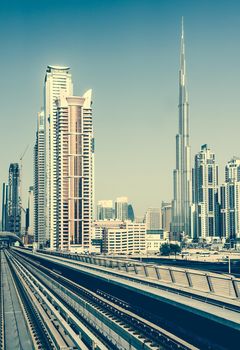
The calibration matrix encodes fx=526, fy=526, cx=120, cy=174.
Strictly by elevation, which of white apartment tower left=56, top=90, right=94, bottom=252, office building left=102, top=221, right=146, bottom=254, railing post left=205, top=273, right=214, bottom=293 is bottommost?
office building left=102, top=221, right=146, bottom=254

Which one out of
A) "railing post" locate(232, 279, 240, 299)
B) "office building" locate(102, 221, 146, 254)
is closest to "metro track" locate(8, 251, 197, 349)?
"railing post" locate(232, 279, 240, 299)

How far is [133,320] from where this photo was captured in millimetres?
28391

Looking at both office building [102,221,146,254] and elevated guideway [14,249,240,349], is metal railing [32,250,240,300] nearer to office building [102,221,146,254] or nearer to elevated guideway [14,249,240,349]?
elevated guideway [14,249,240,349]

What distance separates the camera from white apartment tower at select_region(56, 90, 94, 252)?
538 feet

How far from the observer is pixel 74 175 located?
168 m

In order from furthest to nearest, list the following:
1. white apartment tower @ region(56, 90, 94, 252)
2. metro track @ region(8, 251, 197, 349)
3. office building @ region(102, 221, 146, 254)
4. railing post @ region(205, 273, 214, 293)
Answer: office building @ region(102, 221, 146, 254) < white apartment tower @ region(56, 90, 94, 252) < metro track @ region(8, 251, 197, 349) < railing post @ region(205, 273, 214, 293)

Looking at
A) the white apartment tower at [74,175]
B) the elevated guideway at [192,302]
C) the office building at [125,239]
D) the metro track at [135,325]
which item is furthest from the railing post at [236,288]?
the office building at [125,239]

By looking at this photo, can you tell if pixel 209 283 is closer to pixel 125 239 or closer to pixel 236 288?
pixel 236 288

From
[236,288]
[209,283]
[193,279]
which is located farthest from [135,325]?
[236,288]

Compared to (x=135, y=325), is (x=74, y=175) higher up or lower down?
higher up

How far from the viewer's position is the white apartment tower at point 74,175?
538ft

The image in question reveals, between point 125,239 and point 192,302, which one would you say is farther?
point 125,239

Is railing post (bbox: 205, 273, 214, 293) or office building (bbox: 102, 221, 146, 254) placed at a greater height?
railing post (bbox: 205, 273, 214, 293)

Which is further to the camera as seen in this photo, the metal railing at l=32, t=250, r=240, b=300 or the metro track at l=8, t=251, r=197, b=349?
the metro track at l=8, t=251, r=197, b=349
